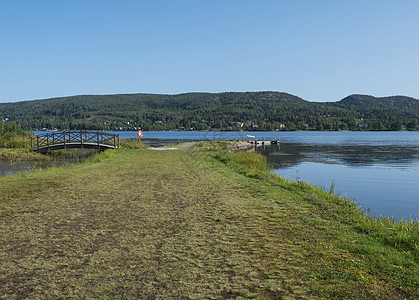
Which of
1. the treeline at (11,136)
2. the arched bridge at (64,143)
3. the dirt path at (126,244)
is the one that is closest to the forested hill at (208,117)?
the treeline at (11,136)

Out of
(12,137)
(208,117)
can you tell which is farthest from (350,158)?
(208,117)

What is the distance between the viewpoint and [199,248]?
5.14 metres

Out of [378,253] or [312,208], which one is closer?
[378,253]

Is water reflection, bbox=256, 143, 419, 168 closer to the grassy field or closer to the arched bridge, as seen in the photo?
the arched bridge

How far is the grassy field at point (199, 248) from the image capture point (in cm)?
384

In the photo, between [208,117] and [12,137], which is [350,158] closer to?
[12,137]

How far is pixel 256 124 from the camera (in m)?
166

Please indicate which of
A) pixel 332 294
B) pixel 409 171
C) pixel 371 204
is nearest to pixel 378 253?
pixel 332 294

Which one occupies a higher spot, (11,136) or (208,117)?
(208,117)

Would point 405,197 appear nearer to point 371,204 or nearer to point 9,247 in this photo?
point 371,204

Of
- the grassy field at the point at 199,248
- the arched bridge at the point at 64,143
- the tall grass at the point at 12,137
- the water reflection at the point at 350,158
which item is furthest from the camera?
the tall grass at the point at 12,137

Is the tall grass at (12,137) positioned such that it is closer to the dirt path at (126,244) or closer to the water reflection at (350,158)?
the dirt path at (126,244)

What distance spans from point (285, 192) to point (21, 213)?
7.52 metres

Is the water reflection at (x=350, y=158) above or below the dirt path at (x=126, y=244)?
below
